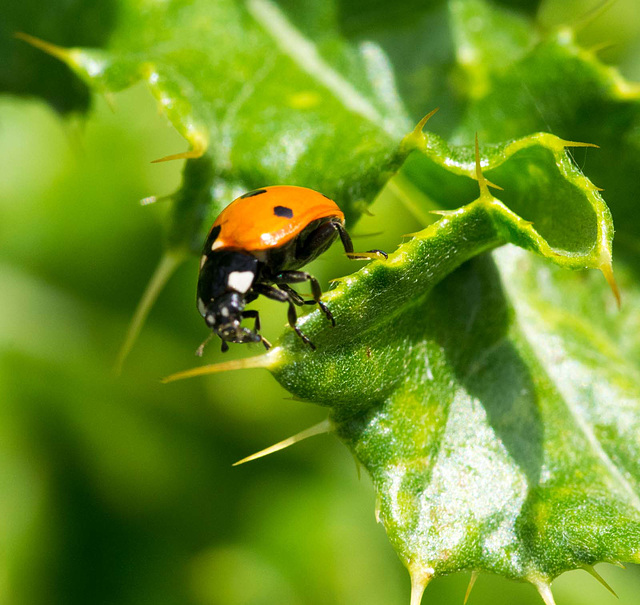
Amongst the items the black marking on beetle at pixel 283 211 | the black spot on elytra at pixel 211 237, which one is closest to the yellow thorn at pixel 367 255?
the black marking on beetle at pixel 283 211

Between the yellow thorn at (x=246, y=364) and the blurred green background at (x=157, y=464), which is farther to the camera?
the blurred green background at (x=157, y=464)

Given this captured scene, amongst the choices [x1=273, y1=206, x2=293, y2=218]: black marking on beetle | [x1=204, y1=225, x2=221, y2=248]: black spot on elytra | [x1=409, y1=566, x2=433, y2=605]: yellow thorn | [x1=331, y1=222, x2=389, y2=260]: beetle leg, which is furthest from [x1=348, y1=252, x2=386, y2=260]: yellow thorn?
[x1=409, y1=566, x2=433, y2=605]: yellow thorn

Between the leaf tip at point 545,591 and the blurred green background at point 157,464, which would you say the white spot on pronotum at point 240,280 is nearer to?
the blurred green background at point 157,464

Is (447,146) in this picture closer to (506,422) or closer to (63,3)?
(506,422)

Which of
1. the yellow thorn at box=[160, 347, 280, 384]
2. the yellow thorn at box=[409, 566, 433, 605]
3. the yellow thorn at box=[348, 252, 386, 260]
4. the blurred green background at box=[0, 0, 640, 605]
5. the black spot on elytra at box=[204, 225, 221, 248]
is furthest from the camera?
the blurred green background at box=[0, 0, 640, 605]

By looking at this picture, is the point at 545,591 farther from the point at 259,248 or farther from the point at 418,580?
the point at 259,248

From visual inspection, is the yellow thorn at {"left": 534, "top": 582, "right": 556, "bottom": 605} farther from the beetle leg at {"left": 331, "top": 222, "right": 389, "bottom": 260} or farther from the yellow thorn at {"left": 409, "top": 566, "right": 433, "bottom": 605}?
the beetle leg at {"left": 331, "top": 222, "right": 389, "bottom": 260}

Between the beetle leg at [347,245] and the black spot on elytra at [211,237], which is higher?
the black spot on elytra at [211,237]
